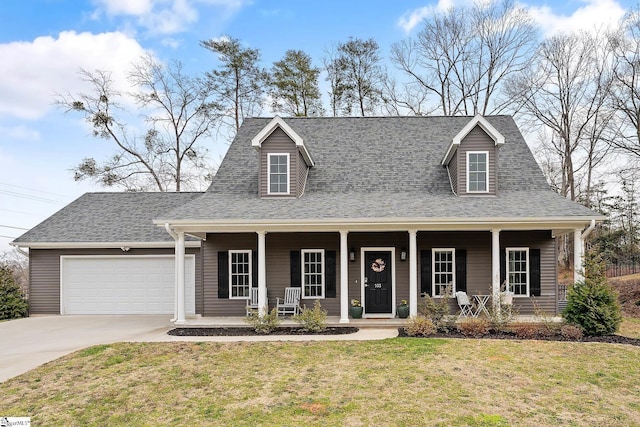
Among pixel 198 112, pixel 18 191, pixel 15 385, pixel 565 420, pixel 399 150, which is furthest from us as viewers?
pixel 18 191

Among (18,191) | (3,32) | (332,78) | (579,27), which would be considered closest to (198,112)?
(332,78)

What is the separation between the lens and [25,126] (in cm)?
2367

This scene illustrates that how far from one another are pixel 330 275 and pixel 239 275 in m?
2.74

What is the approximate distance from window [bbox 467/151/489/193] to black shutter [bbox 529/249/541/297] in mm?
2443

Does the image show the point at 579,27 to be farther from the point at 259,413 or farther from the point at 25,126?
the point at 25,126

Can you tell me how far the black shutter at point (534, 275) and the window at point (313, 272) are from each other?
241 inches

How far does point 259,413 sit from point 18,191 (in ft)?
95.7

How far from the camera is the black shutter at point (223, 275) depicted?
14.1 meters

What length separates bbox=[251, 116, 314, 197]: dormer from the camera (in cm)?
1408

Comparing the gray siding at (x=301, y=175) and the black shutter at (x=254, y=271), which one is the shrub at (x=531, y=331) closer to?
the gray siding at (x=301, y=175)

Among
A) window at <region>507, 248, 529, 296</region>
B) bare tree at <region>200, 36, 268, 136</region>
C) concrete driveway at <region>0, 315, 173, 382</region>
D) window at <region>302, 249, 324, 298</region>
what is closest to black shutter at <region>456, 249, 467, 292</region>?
window at <region>507, 248, 529, 296</region>

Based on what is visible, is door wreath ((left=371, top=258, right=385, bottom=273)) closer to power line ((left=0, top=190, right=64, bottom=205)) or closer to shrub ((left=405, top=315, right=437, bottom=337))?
shrub ((left=405, top=315, right=437, bottom=337))

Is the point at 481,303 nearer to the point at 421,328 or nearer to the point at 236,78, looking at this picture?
the point at 421,328

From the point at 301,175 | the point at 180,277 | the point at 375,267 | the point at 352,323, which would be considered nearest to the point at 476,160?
the point at 375,267
